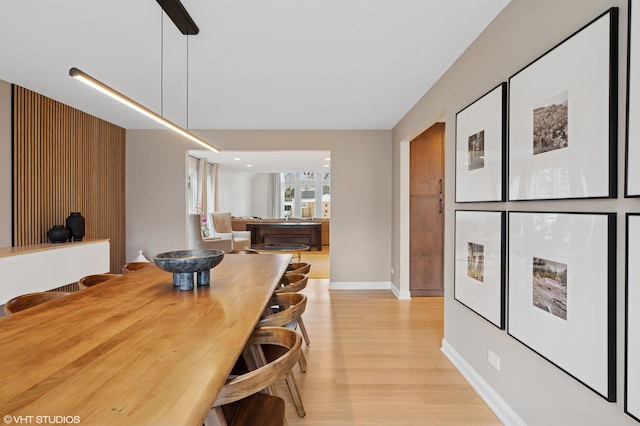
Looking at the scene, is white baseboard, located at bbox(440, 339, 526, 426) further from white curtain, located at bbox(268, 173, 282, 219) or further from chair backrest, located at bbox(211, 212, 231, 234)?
white curtain, located at bbox(268, 173, 282, 219)

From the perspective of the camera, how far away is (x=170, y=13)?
2.05 metres

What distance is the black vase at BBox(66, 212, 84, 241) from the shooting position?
4059mm

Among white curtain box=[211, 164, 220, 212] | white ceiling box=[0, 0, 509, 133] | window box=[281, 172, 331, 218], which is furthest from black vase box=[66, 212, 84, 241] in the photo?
window box=[281, 172, 331, 218]

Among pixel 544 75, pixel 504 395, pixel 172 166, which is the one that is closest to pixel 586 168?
pixel 544 75

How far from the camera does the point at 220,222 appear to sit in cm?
791

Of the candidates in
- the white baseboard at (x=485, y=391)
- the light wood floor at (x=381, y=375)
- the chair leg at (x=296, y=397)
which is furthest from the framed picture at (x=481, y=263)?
the chair leg at (x=296, y=397)

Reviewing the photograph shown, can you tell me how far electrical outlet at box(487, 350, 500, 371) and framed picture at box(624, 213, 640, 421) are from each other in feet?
3.07

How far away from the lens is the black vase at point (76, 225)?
4.06 meters

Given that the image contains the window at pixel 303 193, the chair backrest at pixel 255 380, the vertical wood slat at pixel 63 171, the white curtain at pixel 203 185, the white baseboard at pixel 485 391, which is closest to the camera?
the chair backrest at pixel 255 380

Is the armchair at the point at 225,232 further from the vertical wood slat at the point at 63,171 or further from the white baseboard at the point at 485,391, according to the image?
the white baseboard at the point at 485,391

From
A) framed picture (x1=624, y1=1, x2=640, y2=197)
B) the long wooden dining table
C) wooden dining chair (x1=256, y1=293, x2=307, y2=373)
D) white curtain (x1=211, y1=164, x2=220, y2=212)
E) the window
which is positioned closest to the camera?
the long wooden dining table

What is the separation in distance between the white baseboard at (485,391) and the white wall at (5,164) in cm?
436

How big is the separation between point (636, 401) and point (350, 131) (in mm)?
4574

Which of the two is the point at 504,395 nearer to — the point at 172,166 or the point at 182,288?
the point at 182,288
